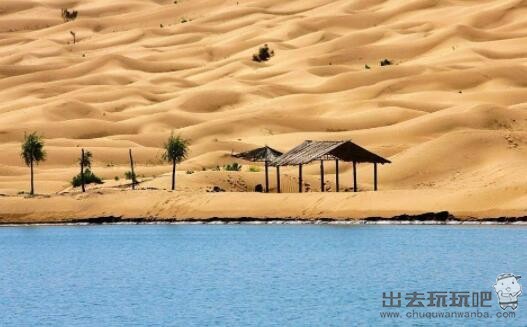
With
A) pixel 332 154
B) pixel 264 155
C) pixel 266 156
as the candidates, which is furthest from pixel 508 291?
pixel 264 155

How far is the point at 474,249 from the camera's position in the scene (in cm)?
5431

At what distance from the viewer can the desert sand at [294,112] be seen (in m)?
77.3

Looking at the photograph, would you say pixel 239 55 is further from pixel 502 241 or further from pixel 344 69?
pixel 502 241

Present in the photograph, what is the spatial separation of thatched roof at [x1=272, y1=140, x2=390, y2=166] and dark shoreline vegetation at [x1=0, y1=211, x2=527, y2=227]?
464cm

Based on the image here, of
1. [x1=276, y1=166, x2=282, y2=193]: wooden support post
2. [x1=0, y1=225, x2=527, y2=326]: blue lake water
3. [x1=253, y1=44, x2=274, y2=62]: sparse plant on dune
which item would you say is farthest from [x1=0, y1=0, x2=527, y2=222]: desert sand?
[x1=0, y1=225, x2=527, y2=326]: blue lake water

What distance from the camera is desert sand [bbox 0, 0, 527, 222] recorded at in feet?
254

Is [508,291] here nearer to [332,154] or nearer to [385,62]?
[332,154]

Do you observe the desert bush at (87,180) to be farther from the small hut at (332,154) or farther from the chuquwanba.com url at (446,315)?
the chuquwanba.com url at (446,315)

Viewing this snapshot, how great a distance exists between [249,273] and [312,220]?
2265 cm

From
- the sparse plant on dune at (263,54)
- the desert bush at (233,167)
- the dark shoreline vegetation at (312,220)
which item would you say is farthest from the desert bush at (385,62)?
the dark shoreline vegetation at (312,220)

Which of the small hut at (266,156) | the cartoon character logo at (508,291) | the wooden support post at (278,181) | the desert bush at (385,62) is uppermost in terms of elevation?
the desert bush at (385,62)

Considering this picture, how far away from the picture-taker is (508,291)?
3888 cm

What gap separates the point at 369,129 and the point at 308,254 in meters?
59.8

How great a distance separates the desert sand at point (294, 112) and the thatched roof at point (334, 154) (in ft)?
5.88
